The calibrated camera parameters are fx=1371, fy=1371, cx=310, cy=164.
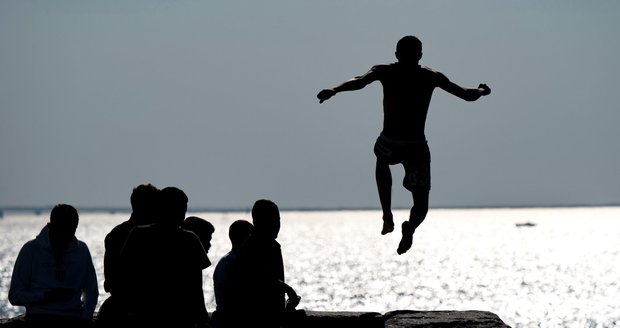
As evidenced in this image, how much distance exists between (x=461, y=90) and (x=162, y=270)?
190 inches

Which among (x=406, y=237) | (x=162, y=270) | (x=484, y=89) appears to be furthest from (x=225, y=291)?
(x=484, y=89)

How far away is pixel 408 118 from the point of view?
14.1 meters

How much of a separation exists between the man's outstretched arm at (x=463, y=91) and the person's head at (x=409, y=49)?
0.43m

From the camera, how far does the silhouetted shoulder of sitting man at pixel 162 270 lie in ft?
34.0

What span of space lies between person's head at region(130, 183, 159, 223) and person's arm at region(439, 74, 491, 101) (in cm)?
399

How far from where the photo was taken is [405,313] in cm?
1611

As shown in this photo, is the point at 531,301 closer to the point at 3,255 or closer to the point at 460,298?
the point at 460,298

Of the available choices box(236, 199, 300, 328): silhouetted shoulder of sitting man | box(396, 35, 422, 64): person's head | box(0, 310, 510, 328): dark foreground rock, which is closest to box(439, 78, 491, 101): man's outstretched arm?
box(396, 35, 422, 64): person's head

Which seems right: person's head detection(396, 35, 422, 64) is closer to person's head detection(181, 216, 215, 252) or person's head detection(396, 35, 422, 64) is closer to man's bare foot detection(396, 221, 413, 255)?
man's bare foot detection(396, 221, 413, 255)

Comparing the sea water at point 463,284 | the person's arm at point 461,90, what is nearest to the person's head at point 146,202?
the person's arm at point 461,90

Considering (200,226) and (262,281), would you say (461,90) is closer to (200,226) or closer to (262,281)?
(200,226)

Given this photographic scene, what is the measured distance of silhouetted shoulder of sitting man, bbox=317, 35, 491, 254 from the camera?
13.9 metres

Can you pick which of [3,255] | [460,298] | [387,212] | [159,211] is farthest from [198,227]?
[3,255]

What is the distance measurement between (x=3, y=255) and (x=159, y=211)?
175 m
